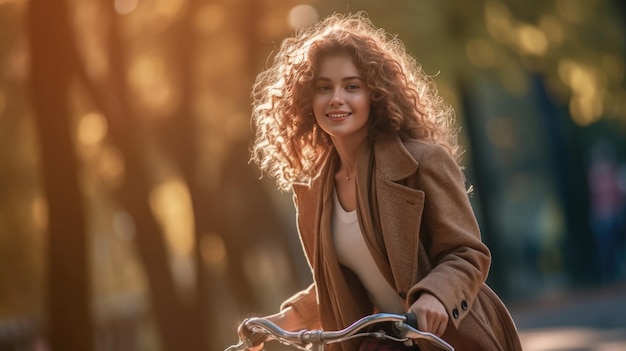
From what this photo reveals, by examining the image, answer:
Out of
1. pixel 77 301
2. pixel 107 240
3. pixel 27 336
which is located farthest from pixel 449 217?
pixel 27 336

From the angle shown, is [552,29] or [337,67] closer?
[337,67]

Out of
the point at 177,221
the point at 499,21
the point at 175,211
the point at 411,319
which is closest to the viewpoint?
the point at 411,319

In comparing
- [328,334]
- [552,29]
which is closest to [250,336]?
[328,334]

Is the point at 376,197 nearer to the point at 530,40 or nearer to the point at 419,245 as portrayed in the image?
the point at 419,245

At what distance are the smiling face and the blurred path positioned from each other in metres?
9.40

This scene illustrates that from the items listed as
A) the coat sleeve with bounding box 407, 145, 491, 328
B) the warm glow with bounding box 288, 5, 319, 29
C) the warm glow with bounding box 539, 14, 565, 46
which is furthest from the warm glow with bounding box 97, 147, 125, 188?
the coat sleeve with bounding box 407, 145, 491, 328

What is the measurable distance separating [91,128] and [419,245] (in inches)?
471

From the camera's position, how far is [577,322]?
19906 mm

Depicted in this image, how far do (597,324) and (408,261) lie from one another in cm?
1421

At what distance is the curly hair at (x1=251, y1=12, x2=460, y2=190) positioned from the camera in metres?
5.38

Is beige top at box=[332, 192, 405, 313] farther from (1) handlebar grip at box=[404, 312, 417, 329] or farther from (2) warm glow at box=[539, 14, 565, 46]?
(2) warm glow at box=[539, 14, 565, 46]

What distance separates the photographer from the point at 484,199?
25.3 m

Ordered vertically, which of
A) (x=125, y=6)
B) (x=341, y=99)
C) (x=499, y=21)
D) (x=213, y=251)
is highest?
(x=125, y=6)

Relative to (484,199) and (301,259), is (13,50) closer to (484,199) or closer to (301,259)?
(301,259)
